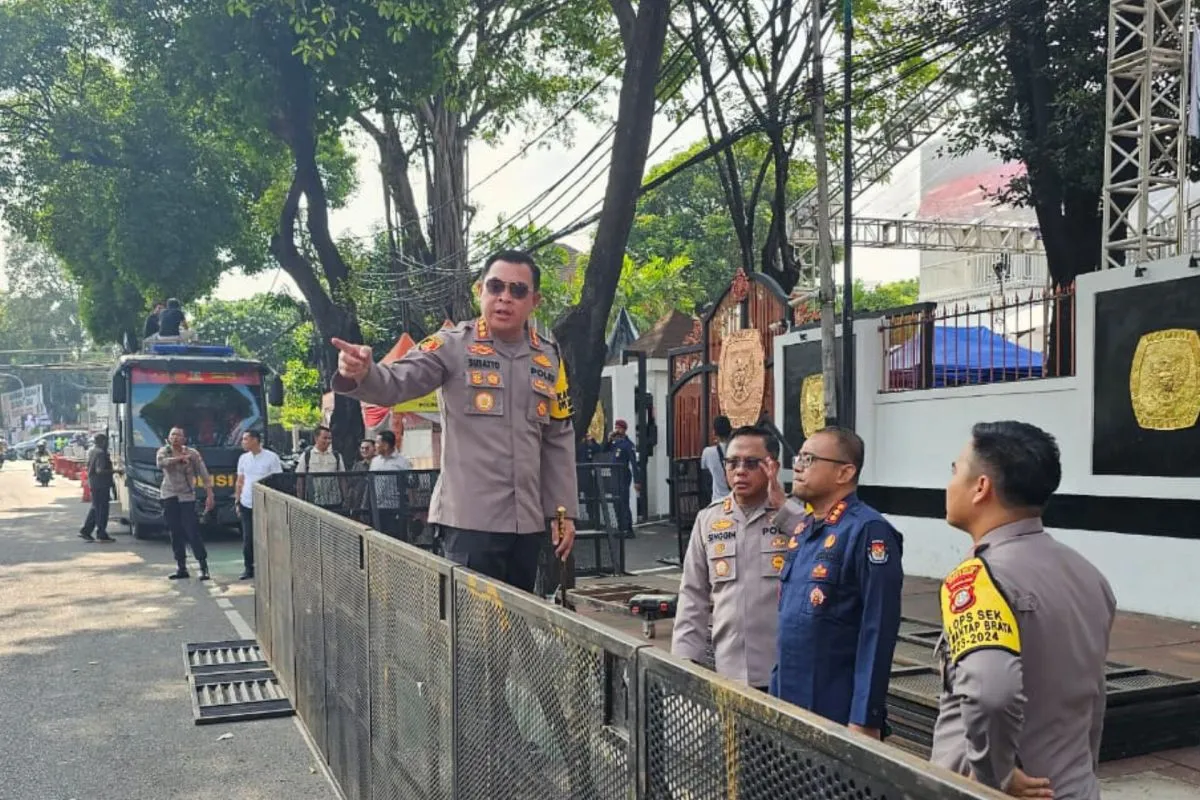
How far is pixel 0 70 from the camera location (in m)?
20.2

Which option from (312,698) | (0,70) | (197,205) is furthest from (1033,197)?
(0,70)

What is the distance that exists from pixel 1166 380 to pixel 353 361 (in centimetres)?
687

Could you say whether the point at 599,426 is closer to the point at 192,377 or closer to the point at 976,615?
the point at 192,377

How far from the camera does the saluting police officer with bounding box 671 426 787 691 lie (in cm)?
358

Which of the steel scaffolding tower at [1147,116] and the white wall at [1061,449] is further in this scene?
the steel scaffolding tower at [1147,116]

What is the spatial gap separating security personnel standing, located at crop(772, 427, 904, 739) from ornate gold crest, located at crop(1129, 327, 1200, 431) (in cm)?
583

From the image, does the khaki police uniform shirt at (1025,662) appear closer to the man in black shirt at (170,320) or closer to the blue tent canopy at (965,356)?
the blue tent canopy at (965,356)

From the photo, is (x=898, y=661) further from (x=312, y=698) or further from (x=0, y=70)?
(x=0, y=70)

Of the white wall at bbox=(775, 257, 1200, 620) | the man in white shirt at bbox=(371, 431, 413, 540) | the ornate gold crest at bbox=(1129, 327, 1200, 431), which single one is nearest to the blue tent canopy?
the white wall at bbox=(775, 257, 1200, 620)

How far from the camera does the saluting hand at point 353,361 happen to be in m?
3.42

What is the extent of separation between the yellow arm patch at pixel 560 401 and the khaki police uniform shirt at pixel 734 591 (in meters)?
0.69

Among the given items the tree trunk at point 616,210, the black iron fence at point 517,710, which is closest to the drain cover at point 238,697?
the black iron fence at point 517,710

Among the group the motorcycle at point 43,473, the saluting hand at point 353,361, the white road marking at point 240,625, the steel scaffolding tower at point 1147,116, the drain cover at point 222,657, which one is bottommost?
the motorcycle at point 43,473

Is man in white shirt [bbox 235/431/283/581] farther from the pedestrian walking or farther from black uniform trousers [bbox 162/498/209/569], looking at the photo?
the pedestrian walking
